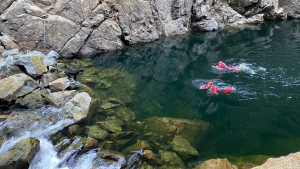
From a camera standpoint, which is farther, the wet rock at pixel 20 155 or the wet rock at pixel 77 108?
the wet rock at pixel 77 108

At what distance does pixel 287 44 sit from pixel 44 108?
60.5 ft

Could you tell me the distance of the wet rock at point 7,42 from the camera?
43.0 ft

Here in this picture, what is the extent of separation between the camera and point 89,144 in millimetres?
6363

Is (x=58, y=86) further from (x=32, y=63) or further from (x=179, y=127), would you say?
(x=179, y=127)

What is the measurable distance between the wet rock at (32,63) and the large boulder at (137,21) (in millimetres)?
10476

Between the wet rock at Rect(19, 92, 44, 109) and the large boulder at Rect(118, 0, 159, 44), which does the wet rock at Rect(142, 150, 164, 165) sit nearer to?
the wet rock at Rect(19, 92, 44, 109)

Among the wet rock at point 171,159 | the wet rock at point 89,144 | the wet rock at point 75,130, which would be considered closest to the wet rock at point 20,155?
the wet rock at point 75,130

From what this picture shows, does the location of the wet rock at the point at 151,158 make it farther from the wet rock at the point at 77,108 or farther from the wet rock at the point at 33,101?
the wet rock at the point at 33,101

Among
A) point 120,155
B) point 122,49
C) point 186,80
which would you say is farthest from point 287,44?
point 120,155

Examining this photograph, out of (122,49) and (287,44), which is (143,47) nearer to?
(122,49)

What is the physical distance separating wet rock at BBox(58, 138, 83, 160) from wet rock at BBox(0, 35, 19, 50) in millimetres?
10667

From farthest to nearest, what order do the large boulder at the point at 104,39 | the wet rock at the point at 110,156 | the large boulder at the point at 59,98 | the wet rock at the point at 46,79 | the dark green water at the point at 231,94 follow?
the large boulder at the point at 104,39
the wet rock at the point at 46,79
the large boulder at the point at 59,98
the dark green water at the point at 231,94
the wet rock at the point at 110,156

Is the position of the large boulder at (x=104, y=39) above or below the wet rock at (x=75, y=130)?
above

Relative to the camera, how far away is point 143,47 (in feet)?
63.8
